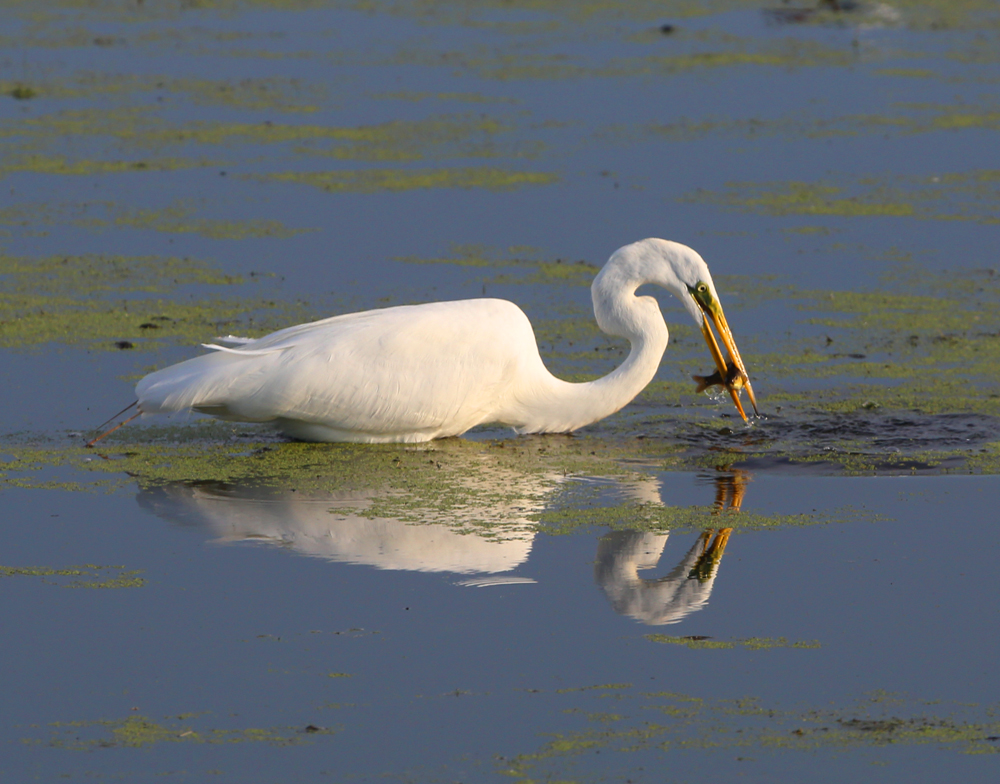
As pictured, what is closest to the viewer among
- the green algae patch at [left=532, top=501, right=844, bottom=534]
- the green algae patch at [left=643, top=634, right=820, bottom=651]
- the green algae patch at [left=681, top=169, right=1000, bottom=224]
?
the green algae patch at [left=643, top=634, right=820, bottom=651]

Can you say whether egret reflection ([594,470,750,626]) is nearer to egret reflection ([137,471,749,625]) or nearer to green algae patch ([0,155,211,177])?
egret reflection ([137,471,749,625])

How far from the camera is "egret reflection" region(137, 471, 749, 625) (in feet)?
16.1

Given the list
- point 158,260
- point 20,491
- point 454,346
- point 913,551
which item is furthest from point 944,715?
point 158,260

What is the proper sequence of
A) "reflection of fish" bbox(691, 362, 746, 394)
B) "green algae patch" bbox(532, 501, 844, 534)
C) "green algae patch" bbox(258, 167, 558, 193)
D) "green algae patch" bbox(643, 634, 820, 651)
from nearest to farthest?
"green algae patch" bbox(643, 634, 820, 651) → "green algae patch" bbox(532, 501, 844, 534) → "reflection of fish" bbox(691, 362, 746, 394) → "green algae patch" bbox(258, 167, 558, 193)

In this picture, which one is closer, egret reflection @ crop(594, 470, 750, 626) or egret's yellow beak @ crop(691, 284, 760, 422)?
egret reflection @ crop(594, 470, 750, 626)

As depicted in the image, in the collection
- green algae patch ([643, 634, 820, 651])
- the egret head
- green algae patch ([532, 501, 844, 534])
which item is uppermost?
the egret head

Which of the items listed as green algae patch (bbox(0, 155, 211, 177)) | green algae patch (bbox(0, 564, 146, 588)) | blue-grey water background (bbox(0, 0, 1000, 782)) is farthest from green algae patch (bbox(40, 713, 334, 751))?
green algae patch (bbox(0, 155, 211, 177))

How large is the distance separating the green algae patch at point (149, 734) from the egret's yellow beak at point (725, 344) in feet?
11.6

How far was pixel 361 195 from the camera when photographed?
11.6 meters

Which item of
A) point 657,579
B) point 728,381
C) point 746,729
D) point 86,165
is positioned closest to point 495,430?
point 728,381

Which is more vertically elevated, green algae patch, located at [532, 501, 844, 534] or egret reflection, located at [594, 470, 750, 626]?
green algae patch, located at [532, 501, 844, 534]

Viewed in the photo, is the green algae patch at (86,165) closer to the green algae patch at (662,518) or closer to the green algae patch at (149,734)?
the green algae patch at (662,518)

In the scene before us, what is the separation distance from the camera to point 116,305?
28.6ft

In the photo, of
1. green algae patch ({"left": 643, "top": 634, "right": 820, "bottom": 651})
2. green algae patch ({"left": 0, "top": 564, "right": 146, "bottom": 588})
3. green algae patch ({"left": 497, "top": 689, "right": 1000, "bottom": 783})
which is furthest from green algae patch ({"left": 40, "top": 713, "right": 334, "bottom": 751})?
green algae patch ({"left": 643, "top": 634, "right": 820, "bottom": 651})
